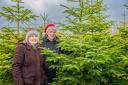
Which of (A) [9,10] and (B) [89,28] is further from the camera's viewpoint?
(A) [9,10]

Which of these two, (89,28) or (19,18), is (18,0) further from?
(89,28)

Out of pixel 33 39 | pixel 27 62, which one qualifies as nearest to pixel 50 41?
pixel 33 39

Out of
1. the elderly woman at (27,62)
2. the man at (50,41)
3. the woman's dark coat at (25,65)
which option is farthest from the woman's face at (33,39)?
the man at (50,41)

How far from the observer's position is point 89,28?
37.0 feet

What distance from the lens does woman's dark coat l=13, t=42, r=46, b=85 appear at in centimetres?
966

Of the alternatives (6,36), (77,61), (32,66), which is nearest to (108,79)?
(77,61)

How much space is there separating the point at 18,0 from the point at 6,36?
1.51 metres

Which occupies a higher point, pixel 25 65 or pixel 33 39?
pixel 33 39

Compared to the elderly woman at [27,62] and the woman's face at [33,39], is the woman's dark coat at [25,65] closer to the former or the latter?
the elderly woman at [27,62]

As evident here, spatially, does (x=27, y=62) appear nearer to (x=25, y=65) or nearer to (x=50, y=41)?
(x=25, y=65)

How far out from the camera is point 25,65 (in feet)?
32.0

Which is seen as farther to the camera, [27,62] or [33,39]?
[27,62]

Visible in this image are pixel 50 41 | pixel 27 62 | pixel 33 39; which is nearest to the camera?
pixel 33 39

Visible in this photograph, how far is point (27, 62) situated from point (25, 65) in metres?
0.08
